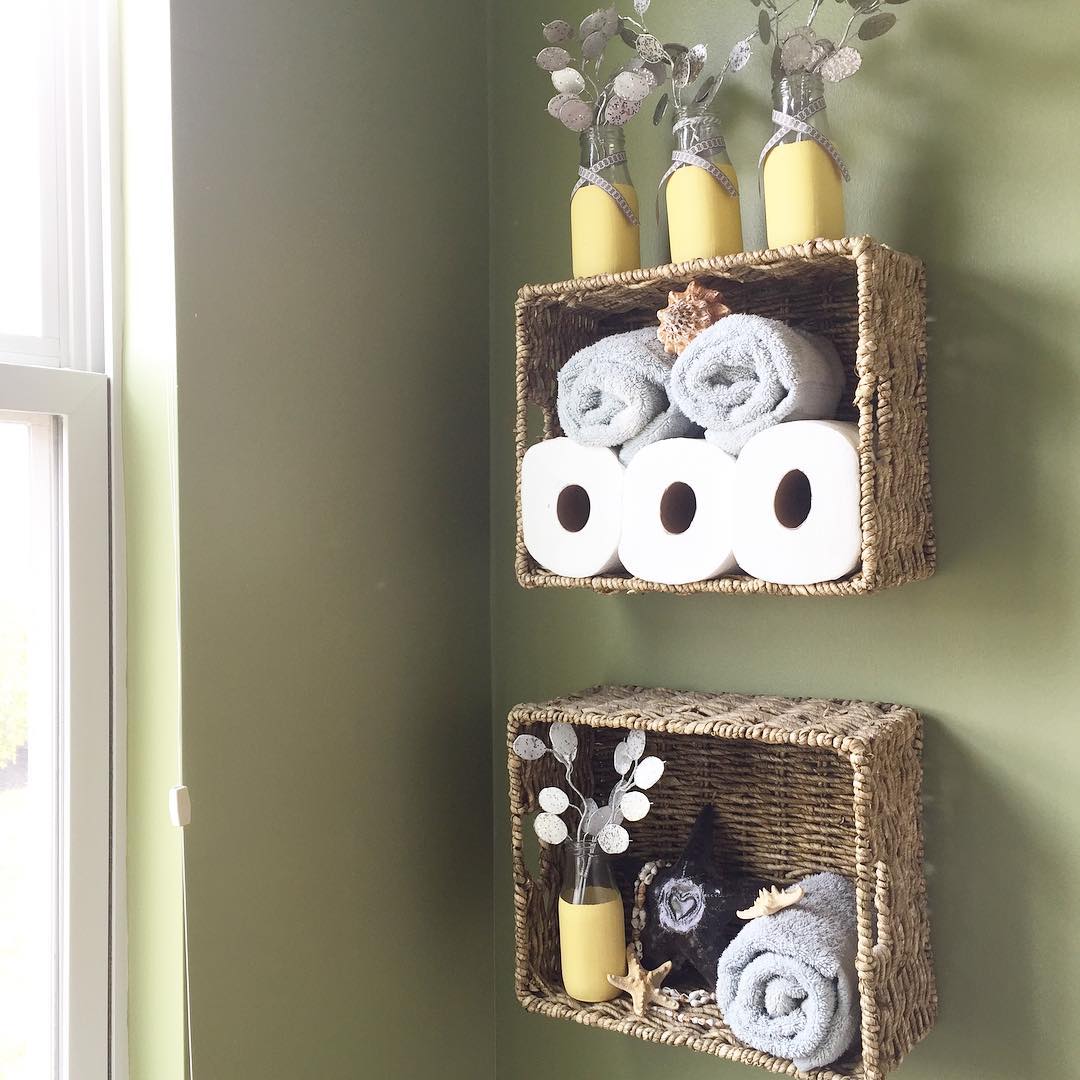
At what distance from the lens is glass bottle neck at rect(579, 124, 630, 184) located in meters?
1.24

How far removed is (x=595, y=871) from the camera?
1.25 meters

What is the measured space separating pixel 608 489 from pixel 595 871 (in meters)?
0.42

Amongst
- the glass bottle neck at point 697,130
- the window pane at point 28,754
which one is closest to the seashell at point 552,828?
the window pane at point 28,754

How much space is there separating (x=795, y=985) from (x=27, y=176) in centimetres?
107

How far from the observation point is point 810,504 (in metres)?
1.14

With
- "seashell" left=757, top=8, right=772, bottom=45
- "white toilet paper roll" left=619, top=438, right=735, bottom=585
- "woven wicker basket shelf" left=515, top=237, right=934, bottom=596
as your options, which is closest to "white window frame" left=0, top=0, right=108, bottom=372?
"woven wicker basket shelf" left=515, top=237, right=934, bottom=596

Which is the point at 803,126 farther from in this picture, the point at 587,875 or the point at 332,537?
the point at 587,875

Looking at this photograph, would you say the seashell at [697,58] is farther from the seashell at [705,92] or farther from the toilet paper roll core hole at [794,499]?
the toilet paper roll core hole at [794,499]

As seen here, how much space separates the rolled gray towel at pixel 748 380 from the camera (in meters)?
1.08

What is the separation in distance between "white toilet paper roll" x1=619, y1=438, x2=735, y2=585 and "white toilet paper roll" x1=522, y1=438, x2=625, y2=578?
2 centimetres

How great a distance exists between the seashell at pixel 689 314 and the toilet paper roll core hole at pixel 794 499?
0.57ft

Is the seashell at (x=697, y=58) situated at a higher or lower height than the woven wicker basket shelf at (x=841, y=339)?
higher

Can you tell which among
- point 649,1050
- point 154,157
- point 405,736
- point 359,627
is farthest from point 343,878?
point 154,157

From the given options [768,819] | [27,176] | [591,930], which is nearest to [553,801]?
[591,930]
